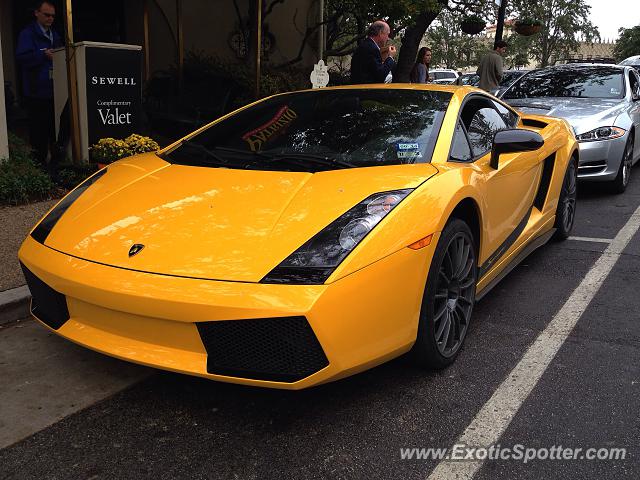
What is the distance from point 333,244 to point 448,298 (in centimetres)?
85

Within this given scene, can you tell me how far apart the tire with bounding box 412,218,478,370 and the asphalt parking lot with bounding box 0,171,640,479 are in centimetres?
13

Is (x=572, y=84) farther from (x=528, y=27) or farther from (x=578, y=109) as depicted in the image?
(x=528, y=27)

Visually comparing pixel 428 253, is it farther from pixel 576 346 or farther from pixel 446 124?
pixel 576 346

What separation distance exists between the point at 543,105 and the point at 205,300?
20.4 ft

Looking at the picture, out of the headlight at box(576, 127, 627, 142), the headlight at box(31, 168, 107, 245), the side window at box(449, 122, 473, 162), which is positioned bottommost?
the headlight at box(31, 168, 107, 245)

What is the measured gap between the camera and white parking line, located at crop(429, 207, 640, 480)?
2.30m

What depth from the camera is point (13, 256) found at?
4156mm

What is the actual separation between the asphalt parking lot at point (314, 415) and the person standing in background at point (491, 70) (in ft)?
25.0

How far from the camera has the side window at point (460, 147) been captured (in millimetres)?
3248

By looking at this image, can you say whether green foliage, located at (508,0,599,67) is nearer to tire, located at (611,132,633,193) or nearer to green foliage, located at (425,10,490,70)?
green foliage, located at (425,10,490,70)

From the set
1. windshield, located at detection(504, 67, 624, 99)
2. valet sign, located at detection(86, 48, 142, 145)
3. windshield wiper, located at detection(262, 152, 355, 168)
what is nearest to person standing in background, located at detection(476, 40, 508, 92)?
windshield, located at detection(504, 67, 624, 99)

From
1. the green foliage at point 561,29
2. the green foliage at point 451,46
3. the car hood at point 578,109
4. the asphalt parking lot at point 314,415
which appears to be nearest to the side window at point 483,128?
the asphalt parking lot at point 314,415

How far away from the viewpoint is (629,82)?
315 inches

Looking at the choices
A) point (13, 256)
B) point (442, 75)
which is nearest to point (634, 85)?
point (13, 256)
